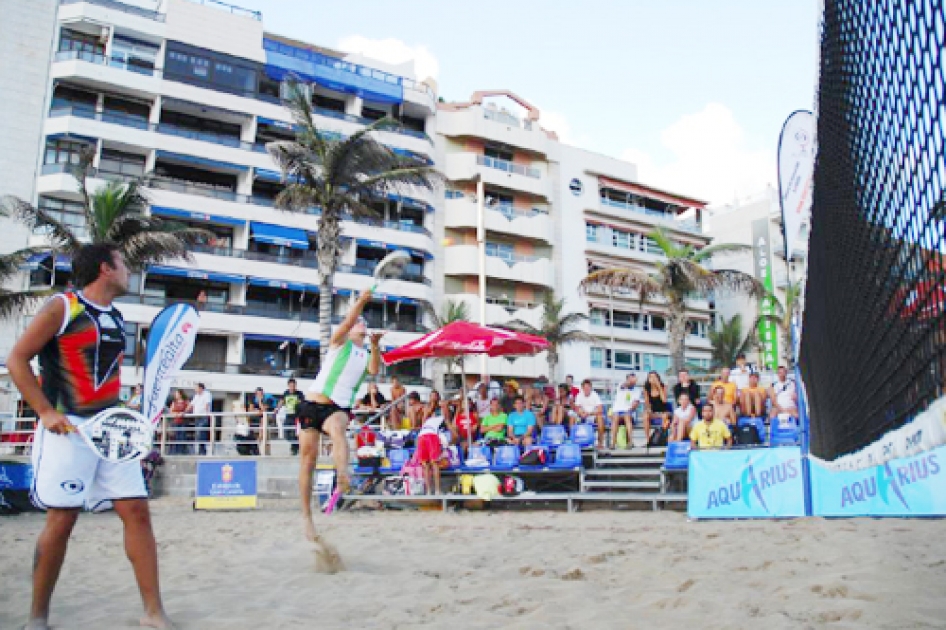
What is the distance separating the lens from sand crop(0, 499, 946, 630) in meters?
3.84

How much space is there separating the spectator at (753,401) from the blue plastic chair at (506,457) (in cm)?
375

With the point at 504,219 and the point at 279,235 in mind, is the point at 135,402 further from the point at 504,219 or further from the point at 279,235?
the point at 504,219

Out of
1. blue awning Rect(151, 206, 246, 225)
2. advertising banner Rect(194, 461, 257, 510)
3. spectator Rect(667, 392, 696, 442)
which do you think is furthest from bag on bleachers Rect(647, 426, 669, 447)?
blue awning Rect(151, 206, 246, 225)

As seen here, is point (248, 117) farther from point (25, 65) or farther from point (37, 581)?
point (37, 581)

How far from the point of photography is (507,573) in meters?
5.18

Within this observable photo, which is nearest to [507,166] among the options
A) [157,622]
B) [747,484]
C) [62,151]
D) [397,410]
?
[62,151]

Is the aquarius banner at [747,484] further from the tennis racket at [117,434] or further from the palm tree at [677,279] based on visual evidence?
the palm tree at [677,279]

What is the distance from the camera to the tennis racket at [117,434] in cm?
358

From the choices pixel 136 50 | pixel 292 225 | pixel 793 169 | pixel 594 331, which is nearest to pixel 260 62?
pixel 136 50

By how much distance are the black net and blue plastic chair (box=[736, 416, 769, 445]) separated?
7.28 meters

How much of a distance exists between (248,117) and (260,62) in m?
3.00

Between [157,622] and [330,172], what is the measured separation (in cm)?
1862

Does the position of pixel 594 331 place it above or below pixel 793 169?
above

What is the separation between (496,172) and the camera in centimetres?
4391
